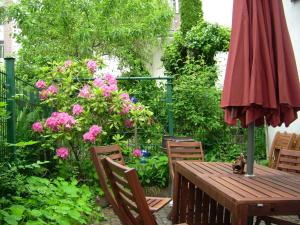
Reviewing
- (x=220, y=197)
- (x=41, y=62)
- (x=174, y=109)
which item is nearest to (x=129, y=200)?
(x=220, y=197)

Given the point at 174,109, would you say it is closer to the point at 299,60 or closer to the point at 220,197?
the point at 299,60

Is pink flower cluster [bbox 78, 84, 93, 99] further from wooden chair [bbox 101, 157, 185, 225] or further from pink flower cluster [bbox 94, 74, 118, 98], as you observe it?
wooden chair [bbox 101, 157, 185, 225]

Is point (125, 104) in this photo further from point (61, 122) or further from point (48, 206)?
point (48, 206)

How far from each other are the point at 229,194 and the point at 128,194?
663 mm

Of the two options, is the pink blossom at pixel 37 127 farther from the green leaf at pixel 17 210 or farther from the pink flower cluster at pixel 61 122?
the green leaf at pixel 17 210

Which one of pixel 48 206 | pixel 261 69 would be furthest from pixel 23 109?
pixel 261 69

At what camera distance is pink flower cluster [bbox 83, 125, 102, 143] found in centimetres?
638

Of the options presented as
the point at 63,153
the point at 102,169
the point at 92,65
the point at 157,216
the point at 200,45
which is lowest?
the point at 157,216

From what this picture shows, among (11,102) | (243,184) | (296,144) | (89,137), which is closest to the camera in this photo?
(243,184)

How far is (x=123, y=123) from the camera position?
705 centimetres

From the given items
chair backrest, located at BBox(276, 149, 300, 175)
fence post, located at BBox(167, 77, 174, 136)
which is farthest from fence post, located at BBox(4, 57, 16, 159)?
fence post, located at BBox(167, 77, 174, 136)

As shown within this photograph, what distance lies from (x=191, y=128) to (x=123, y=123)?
7.09 feet

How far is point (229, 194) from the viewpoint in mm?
2922

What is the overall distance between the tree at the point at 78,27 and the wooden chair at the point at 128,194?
10.5m
